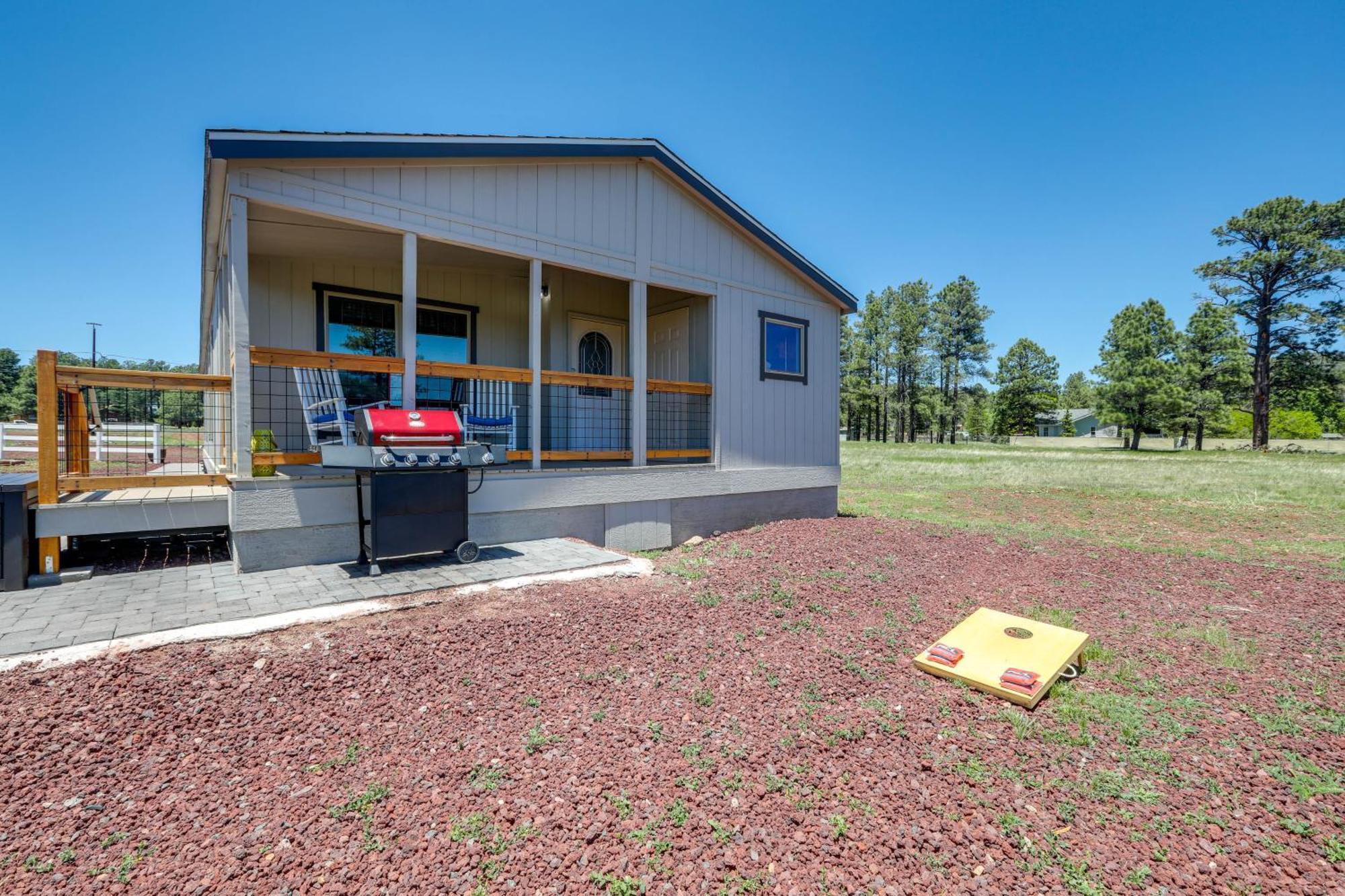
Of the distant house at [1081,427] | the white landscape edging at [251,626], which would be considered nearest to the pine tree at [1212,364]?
the distant house at [1081,427]

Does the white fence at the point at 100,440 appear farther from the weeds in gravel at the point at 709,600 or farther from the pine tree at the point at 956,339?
the pine tree at the point at 956,339

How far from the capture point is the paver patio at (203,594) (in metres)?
3.25

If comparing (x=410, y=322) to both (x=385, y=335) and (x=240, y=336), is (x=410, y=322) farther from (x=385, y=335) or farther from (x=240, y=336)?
(x=385, y=335)

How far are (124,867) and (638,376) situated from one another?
223 inches

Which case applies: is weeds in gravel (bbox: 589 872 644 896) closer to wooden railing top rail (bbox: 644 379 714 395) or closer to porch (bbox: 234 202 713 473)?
porch (bbox: 234 202 713 473)

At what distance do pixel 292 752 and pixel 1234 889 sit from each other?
11.7ft

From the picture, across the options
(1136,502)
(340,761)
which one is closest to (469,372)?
(340,761)

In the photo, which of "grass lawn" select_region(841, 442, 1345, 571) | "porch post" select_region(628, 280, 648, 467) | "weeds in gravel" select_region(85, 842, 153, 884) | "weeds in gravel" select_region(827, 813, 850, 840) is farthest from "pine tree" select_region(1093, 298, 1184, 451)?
"weeds in gravel" select_region(85, 842, 153, 884)

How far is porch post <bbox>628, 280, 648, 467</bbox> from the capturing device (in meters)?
6.79

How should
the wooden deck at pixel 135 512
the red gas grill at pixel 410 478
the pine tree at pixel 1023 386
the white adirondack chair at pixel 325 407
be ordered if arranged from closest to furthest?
the wooden deck at pixel 135 512 → the red gas grill at pixel 410 478 → the white adirondack chair at pixel 325 407 → the pine tree at pixel 1023 386

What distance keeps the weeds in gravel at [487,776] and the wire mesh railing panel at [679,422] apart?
5.63 metres

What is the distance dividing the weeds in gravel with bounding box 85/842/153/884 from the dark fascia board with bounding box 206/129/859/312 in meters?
4.69

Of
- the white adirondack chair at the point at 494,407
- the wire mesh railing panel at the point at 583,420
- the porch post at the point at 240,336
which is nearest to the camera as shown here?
the porch post at the point at 240,336

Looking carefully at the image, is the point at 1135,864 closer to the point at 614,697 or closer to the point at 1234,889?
the point at 1234,889
